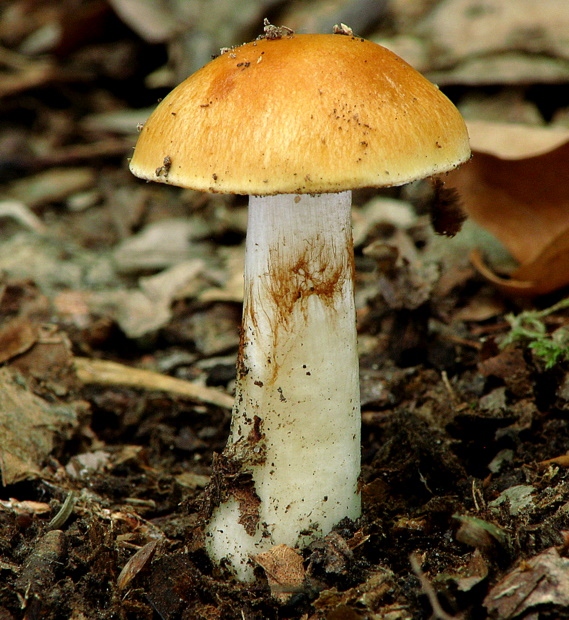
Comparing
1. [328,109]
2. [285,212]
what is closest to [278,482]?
[285,212]

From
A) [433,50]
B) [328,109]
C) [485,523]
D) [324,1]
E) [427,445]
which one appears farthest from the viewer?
[324,1]

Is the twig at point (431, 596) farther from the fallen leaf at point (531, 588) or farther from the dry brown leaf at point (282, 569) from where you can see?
the dry brown leaf at point (282, 569)

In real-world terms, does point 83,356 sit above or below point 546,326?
below

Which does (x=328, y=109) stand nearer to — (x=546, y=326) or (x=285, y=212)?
(x=285, y=212)

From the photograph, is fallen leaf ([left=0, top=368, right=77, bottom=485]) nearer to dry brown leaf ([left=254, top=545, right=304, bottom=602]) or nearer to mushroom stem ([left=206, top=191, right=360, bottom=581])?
mushroom stem ([left=206, top=191, right=360, bottom=581])

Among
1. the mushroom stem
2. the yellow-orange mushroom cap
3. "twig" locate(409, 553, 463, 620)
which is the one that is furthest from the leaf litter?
the yellow-orange mushroom cap

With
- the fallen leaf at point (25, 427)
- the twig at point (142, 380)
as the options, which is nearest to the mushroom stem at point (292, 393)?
the fallen leaf at point (25, 427)
